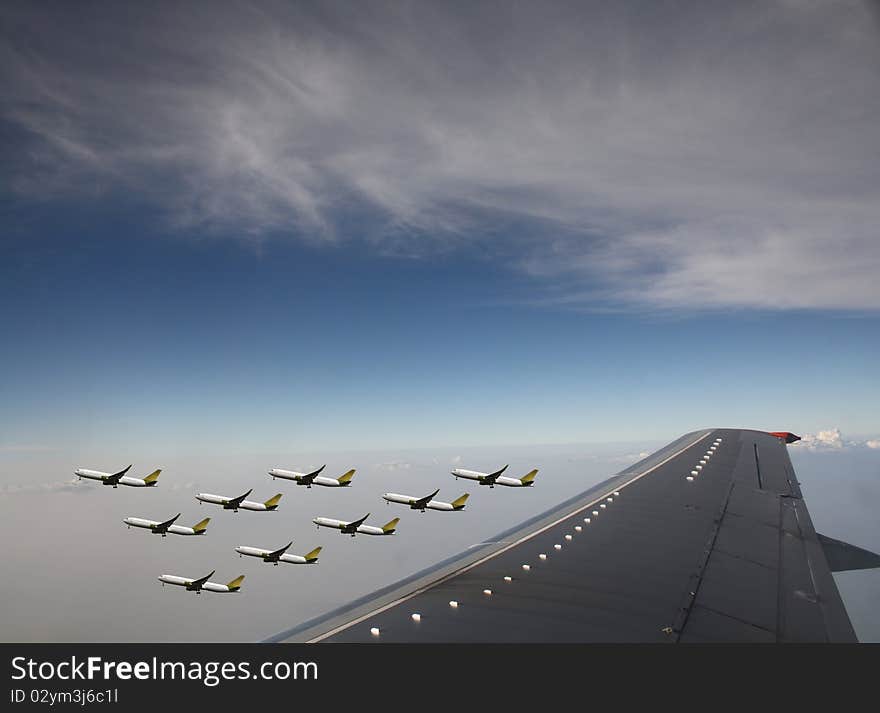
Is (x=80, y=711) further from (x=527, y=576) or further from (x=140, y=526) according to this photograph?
(x=140, y=526)

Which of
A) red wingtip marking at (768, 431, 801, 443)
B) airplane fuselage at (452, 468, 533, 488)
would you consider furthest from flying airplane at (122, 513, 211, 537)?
red wingtip marking at (768, 431, 801, 443)

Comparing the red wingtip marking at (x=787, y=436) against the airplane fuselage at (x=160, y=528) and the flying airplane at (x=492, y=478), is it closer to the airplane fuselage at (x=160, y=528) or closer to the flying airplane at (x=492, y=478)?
the flying airplane at (x=492, y=478)

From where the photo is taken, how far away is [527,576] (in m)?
11.7

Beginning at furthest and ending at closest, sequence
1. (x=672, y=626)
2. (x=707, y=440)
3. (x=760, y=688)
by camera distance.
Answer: (x=707, y=440) → (x=672, y=626) → (x=760, y=688)

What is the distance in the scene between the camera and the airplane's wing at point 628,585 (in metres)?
8.79

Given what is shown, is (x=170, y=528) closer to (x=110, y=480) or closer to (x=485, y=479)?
(x=110, y=480)

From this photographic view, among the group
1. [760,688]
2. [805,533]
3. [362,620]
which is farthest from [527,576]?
[805,533]

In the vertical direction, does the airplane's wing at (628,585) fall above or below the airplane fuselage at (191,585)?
above

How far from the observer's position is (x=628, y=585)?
1105 centimetres

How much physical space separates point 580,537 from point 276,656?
10833mm

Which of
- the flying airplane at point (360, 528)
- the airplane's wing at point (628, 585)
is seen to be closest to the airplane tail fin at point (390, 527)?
the flying airplane at point (360, 528)

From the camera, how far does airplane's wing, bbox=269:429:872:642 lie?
8.79 metres

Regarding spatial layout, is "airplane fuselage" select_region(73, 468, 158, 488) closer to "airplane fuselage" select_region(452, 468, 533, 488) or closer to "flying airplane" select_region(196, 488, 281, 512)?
"flying airplane" select_region(196, 488, 281, 512)

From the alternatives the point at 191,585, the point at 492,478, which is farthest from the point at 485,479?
the point at 191,585
